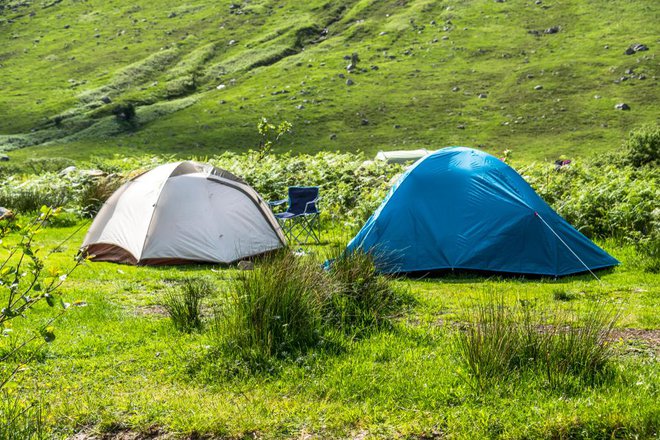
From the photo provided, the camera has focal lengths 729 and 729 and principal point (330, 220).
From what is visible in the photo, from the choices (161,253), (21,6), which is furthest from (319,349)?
(21,6)

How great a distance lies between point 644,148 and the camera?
27422mm

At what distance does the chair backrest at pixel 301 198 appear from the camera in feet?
52.0

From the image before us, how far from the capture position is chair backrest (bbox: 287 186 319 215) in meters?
15.8

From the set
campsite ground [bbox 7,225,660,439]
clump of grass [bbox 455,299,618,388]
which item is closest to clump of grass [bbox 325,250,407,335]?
campsite ground [bbox 7,225,660,439]

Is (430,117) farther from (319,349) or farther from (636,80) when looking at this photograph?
(319,349)

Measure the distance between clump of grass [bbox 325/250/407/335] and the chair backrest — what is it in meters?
6.91

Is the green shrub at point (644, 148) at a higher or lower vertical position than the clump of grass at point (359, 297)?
lower

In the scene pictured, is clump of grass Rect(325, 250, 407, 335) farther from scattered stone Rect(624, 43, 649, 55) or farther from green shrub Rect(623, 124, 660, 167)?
scattered stone Rect(624, 43, 649, 55)

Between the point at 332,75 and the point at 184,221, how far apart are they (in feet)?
267

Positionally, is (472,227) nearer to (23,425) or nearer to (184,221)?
(184,221)

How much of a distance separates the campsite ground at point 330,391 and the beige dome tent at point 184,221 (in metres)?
4.86

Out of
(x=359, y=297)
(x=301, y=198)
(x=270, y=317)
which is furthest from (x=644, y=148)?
(x=270, y=317)

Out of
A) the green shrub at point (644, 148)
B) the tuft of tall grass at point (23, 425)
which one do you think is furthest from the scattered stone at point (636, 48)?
the tuft of tall grass at point (23, 425)

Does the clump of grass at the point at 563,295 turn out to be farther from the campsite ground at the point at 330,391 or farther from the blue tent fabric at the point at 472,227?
the campsite ground at the point at 330,391
